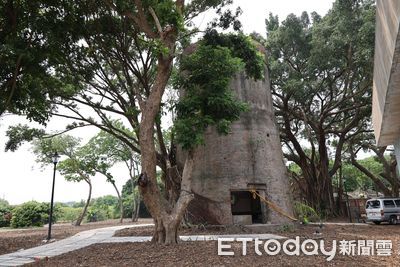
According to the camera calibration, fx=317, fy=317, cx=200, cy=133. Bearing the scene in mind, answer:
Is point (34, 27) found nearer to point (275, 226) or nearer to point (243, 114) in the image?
point (243, 114)

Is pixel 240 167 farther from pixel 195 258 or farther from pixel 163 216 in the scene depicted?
pixel 195 258

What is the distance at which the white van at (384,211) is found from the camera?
18.9 meters

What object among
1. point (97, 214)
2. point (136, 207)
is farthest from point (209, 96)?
point (97, 214)

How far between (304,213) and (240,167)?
612cm

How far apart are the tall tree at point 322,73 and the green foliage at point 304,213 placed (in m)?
5.38

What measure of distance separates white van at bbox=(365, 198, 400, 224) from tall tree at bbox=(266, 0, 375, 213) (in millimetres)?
4203

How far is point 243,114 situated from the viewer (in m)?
15.7

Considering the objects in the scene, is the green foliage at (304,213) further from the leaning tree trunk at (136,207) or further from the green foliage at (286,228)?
the leaning tree trunk at (136,207)

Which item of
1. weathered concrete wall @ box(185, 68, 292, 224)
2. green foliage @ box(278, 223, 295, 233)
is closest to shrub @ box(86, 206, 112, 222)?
weathered concrete wall @ box(185, 68, 292, 224)

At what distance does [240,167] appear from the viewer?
48.2 feet

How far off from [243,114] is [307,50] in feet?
30.4

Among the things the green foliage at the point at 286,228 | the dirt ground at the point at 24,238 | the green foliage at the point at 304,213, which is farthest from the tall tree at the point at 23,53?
the green foliage at the point at 304,213

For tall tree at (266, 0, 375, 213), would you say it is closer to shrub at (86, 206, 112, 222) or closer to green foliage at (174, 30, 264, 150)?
green foliage at (174, 30, 264, 150)

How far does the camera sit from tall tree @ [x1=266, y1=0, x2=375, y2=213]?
17.4 meters
